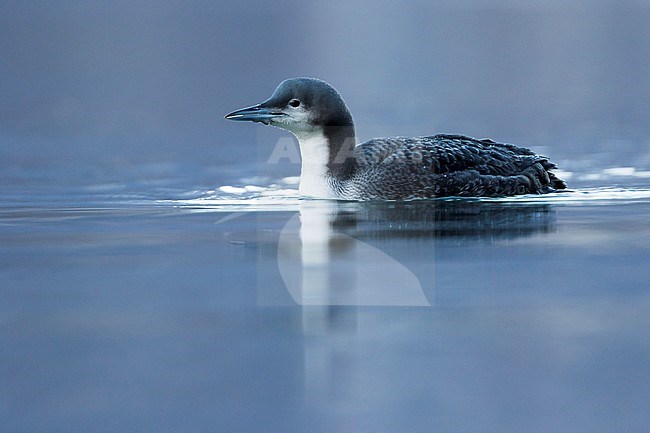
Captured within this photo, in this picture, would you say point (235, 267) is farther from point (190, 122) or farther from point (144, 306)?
point (190, 122)

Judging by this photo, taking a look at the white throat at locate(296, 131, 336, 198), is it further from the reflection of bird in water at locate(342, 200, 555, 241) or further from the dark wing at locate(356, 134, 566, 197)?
the reflection of bird in water at locate(342, 200, 555, 241)

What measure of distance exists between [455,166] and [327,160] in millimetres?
930

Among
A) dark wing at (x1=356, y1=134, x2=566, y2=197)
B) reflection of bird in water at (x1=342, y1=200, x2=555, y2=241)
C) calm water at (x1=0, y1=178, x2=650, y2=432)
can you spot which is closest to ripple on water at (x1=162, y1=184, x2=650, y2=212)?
dark wing at (x1=356, y1=134, x2=566, y2=197)

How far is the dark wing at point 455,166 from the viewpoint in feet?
26.9

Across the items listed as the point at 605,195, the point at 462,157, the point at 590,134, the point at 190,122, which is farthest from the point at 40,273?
the point at 190,122

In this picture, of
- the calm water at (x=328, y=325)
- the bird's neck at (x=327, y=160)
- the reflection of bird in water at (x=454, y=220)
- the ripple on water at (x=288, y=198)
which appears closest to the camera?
the calm water at (x=328, y=325)

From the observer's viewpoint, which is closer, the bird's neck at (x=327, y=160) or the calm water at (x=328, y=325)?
the calm water at (x=328, y=325)

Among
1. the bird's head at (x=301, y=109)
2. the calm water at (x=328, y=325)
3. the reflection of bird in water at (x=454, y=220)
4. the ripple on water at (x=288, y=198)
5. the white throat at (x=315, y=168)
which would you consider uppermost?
the bird's head at (x=301, y=109)

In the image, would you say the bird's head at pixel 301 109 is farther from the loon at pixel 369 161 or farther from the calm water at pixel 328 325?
the calm water at pixel 328 325

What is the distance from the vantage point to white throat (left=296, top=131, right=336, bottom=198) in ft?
27.0

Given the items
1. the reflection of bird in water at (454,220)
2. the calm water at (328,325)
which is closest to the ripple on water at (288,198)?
the reflection of bird in water at (454,220)

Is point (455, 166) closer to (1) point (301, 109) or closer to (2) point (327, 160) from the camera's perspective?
(2) point (327, 160)

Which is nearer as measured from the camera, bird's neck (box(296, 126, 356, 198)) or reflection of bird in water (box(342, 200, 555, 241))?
reflection of bird in water (box(342, 200, 555, 241))

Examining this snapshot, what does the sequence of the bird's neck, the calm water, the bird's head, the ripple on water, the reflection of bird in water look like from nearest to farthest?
the calm water → the reflection of bird in water → the ripple on water → the bird's head → the bird's neck
